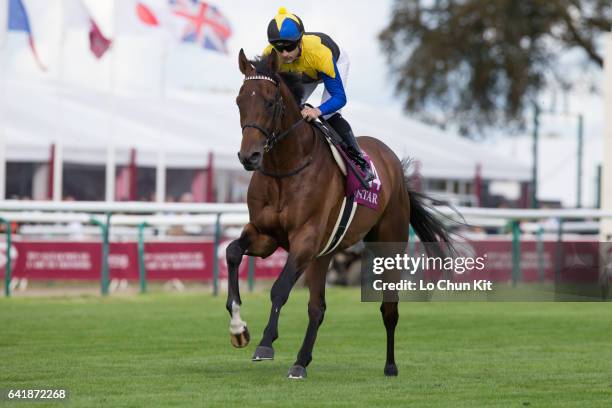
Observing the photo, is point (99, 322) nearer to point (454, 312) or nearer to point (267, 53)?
point (454, 312)

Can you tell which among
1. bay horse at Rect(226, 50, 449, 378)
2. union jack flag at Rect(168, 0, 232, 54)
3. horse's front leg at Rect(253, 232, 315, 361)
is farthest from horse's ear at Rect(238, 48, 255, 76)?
union jack flag at Rect(168, 0, 232, 54)

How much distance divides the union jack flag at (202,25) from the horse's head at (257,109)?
60.3 feet

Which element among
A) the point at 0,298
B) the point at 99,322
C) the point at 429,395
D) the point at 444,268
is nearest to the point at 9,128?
the point at 0,298

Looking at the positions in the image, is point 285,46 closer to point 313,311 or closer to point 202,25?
point 313,311

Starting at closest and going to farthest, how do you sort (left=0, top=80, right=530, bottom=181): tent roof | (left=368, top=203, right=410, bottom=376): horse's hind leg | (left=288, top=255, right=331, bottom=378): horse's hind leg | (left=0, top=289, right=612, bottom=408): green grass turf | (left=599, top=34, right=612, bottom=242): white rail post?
(left=0, top=289, right=612, bottom=408): green grass turf
(left=288, top=255, right=331, bottom=378): horse's hind leg
(left=368, top=203, right=410, bottom=376): horse's hind leg
(left=599, top=34, right=612, bottom=242): white rail post
(left=0, top=80, right=530, bottom=181): tent roof

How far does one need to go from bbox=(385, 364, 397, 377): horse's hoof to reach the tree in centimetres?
3596

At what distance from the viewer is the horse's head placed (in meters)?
8.24

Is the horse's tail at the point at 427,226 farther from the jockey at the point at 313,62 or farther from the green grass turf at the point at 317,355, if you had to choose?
the jockey at the point at 313,62

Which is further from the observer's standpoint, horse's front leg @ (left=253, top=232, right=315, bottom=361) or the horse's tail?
the horse's tail

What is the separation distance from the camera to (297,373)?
8578 mm

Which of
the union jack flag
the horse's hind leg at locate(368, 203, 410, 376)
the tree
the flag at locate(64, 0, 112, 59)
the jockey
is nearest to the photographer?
the jockey

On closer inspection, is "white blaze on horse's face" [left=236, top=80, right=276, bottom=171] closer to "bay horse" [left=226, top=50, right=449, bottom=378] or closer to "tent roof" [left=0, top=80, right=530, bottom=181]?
"bay horse" [left=226, top=50, right=449, bottom=378]

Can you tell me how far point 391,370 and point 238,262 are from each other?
1.38 m

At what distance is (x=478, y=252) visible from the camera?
748 inches
